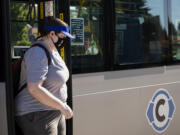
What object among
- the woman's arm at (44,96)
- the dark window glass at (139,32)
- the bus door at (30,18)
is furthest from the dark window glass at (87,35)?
the woman's arm at (44,96)

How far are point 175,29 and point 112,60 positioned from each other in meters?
1.43

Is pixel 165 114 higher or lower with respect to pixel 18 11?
lower

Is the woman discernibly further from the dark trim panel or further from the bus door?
the bus door

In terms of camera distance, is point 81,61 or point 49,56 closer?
point 49,56

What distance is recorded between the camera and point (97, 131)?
400 cm

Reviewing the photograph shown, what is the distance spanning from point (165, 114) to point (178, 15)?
151cm

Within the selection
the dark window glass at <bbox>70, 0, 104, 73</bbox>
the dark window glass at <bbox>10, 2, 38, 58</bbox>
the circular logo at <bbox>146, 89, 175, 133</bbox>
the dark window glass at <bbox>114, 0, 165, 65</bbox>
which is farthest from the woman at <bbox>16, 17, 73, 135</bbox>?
the circular logo at <bbox>146, 89, 175, 133</bbox>

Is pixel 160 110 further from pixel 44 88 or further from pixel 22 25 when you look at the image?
pixel 44 88

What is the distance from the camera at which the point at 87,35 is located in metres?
3.97

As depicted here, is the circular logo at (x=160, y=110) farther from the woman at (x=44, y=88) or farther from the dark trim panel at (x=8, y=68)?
the dark trim panel at (x=8, y=68)

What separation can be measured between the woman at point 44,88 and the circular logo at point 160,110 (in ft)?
6.61

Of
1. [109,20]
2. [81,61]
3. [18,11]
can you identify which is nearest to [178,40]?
[109,20]

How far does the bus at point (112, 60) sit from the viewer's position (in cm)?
337

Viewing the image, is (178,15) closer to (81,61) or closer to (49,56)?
(81,61)
